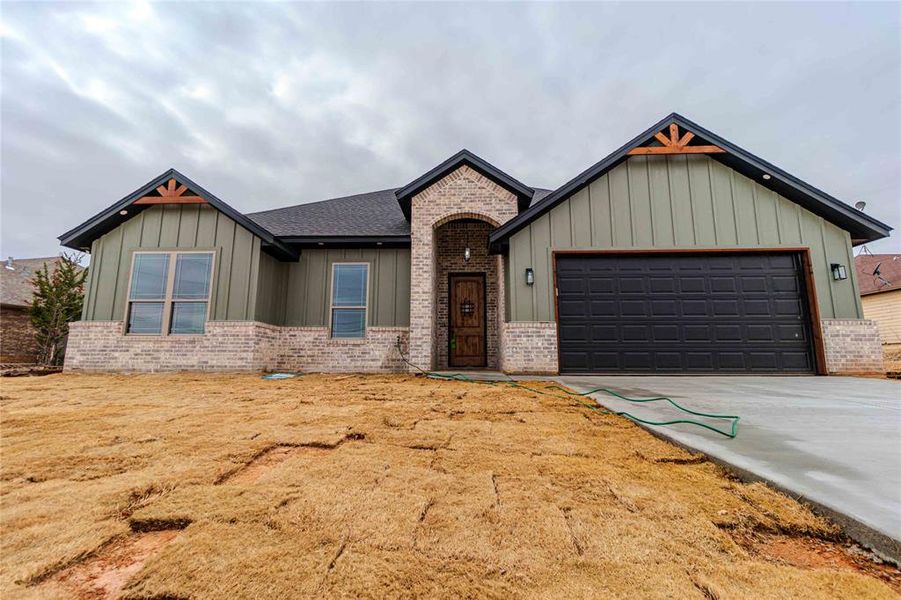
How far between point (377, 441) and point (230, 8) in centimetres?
1642

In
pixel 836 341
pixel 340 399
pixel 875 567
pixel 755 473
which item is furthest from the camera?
pixel 836 341

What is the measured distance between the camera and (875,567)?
3.17 feet

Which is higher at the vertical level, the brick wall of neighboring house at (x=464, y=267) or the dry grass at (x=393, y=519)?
the brick wall of neighboring house at (x=464, y=267)

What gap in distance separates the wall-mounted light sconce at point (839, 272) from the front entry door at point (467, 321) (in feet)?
22.3

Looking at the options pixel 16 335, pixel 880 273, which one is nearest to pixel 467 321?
pixel 16 335

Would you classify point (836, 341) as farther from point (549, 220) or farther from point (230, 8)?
point (230, 8)

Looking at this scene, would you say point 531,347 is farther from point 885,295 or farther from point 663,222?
point 885,295

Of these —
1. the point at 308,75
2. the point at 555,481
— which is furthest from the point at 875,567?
the point at 308,75

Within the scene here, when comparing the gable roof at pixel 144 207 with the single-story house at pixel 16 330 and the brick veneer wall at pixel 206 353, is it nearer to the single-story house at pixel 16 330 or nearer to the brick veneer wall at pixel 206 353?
the brick veneer wall at pixel 206 353

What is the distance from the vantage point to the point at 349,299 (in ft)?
26.6

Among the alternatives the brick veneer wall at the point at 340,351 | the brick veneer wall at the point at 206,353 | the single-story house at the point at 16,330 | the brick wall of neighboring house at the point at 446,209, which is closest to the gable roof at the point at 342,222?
the brick wall of neighboring house at the point at 446,209

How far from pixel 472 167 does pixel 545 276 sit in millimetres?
2988

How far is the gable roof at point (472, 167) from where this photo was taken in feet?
25.1

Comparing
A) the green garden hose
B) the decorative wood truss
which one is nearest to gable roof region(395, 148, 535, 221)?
the decorative wood truss
